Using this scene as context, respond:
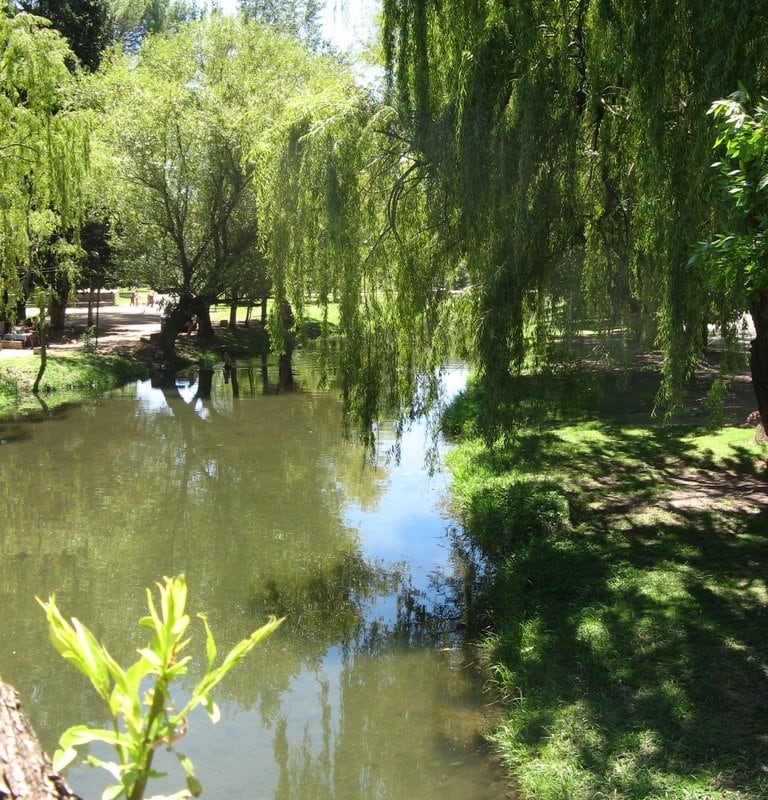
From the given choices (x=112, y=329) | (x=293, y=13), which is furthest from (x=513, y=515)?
(x=293, y=13)

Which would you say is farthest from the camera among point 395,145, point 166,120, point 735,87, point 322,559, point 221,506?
point 166,120

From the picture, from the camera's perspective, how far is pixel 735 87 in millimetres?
6398

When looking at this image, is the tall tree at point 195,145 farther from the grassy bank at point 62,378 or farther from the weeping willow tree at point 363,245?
the weeping willow tree at point 363,245

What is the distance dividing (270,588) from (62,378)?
14.7 m

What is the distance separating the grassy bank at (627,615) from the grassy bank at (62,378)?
11.5m

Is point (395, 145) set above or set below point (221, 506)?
above

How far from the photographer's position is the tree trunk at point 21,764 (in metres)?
1.38

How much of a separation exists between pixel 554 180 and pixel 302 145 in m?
2.51

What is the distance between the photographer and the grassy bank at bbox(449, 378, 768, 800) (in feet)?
16.6

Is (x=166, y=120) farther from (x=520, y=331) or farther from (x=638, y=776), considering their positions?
(x=638, y=776)

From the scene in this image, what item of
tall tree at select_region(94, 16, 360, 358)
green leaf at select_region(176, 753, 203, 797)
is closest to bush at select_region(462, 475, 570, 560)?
green leaf at select_region(176, 753, 203, 797)

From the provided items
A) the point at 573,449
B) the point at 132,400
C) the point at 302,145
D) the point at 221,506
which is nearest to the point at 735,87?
the point at 302,145

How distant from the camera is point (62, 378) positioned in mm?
21891

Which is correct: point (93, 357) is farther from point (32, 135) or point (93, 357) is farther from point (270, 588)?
point (270, 588)
